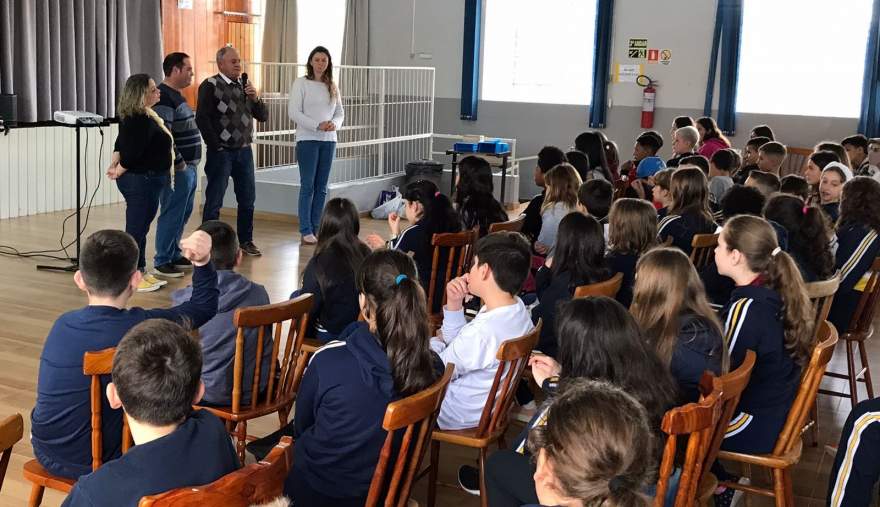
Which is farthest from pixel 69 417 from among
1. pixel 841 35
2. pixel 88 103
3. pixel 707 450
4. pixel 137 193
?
pixel 841 35

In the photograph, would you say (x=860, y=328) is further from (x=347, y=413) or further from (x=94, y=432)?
(x=94, y=432)

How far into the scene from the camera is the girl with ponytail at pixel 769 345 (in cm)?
256

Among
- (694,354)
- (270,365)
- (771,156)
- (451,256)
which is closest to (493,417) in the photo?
(694,354)

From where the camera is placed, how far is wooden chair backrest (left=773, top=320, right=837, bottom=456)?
7.79ft

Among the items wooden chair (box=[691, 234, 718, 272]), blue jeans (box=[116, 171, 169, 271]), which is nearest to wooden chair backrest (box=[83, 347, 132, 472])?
wooden chair (box=[691, 234, 718, 272])

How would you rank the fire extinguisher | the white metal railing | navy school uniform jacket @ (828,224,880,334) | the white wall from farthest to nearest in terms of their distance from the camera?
the fire extinguisher < the white wall < the white metal railing < navy school uniform jacket @ (828,224,880,334)

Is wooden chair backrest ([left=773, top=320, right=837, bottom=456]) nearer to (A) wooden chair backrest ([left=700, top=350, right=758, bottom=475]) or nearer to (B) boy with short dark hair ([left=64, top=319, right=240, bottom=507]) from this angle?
(A) wooden chair backrest ([left=700, top=350, right=758, bottom=475])

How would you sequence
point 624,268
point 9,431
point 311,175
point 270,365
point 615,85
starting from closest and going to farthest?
1. point 9,431
2. point 270,365
3. point 624,268
4. point 311,175
5. point 615,85

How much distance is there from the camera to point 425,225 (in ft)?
13.3

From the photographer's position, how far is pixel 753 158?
651 centimetres

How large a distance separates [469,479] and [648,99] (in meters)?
7.54

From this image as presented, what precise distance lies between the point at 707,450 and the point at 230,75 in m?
4.72

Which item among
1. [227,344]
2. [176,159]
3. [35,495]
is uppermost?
[176,159]

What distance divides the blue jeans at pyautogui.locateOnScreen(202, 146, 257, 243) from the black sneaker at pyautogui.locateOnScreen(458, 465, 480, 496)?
3.66 m
